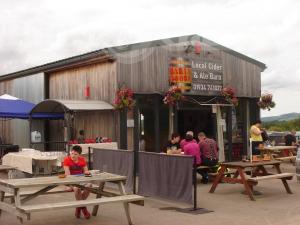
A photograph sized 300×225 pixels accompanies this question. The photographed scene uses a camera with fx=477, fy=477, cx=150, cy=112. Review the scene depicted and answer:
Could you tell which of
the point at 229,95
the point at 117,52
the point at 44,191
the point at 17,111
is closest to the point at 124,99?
the point at 117,52

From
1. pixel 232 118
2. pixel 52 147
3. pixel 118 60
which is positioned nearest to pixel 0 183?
pixel 118 60

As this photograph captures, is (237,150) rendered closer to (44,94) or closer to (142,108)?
(142,108)

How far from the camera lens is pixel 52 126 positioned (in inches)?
776

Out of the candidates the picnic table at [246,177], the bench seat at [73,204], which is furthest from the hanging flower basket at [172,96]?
the bench seat at [73,204]

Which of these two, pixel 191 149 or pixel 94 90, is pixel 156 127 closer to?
pixel 94 90

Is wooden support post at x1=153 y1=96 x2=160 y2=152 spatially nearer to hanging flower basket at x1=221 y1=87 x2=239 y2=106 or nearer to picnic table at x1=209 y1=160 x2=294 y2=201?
hanging flower basket at x1=221 y1=87 x2=239 y2=106

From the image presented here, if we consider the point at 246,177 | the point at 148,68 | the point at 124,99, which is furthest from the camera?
the point at 148,68

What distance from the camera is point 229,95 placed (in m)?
18.6

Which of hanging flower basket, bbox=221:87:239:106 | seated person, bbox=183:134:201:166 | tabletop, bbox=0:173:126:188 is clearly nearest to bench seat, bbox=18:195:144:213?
tabletop, bbox=0:173:126:188

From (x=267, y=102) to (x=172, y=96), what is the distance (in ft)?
14.7

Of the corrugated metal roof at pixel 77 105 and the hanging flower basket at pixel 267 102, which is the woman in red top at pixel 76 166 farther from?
the hanging flower basket at pixel 267 102

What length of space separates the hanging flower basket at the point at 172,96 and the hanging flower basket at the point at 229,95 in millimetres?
2669

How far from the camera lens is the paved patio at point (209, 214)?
827cm

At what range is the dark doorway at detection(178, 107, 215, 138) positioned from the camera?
1806 cm
